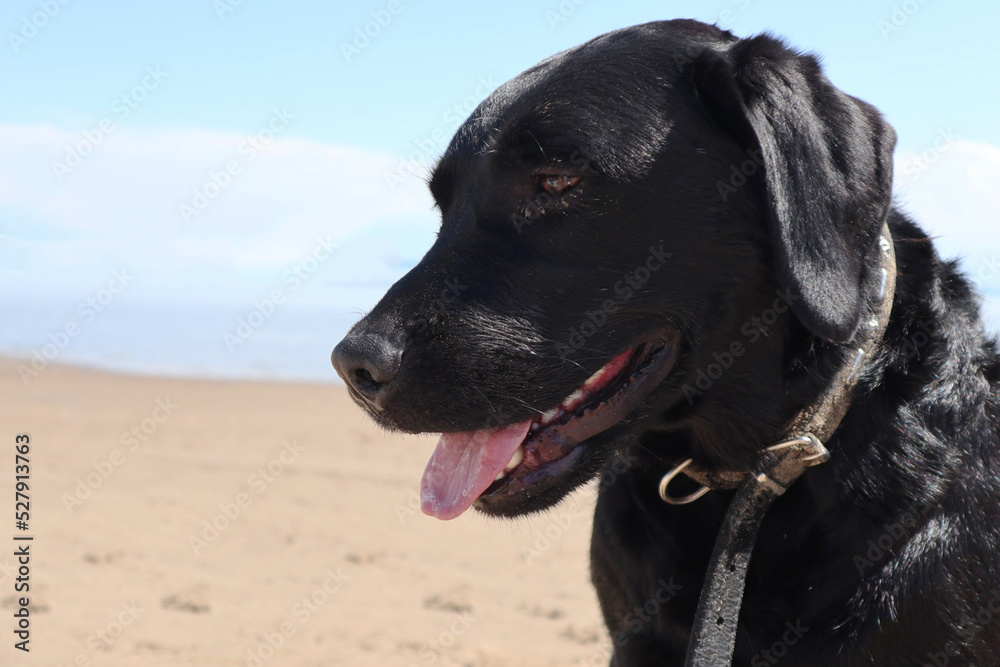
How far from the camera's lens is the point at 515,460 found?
2.13 metres

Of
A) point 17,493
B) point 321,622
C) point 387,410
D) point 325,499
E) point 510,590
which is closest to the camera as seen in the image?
point 387,410

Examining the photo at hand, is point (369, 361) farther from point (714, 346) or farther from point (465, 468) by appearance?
point (714, 346)

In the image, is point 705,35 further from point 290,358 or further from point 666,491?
point 290,358

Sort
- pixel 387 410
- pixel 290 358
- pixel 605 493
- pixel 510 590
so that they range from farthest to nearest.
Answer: pixel 290 358 → pixel 510 590 → pixel 605 493 → pixel 387 410

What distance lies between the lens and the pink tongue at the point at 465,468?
2.09 metres

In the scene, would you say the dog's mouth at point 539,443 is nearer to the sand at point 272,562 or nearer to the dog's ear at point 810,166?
the dog's ear at point 810,166

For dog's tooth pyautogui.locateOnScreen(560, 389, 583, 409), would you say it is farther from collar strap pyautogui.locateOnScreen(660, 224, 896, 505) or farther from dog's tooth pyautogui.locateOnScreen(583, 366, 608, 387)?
collar strap pyautogui.locateOnScreen(660, 224, 896, 505)

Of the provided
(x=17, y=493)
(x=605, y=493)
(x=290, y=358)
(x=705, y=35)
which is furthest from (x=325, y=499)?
(x=290, y=358)

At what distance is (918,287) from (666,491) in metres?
0.78

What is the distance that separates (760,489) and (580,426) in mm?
429

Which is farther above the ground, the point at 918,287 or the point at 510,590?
the point at 918,287

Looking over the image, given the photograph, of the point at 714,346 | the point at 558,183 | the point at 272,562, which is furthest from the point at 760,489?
the point at 272,562

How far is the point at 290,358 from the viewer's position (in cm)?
1616

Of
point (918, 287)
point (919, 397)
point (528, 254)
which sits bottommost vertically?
point (528, 254)
